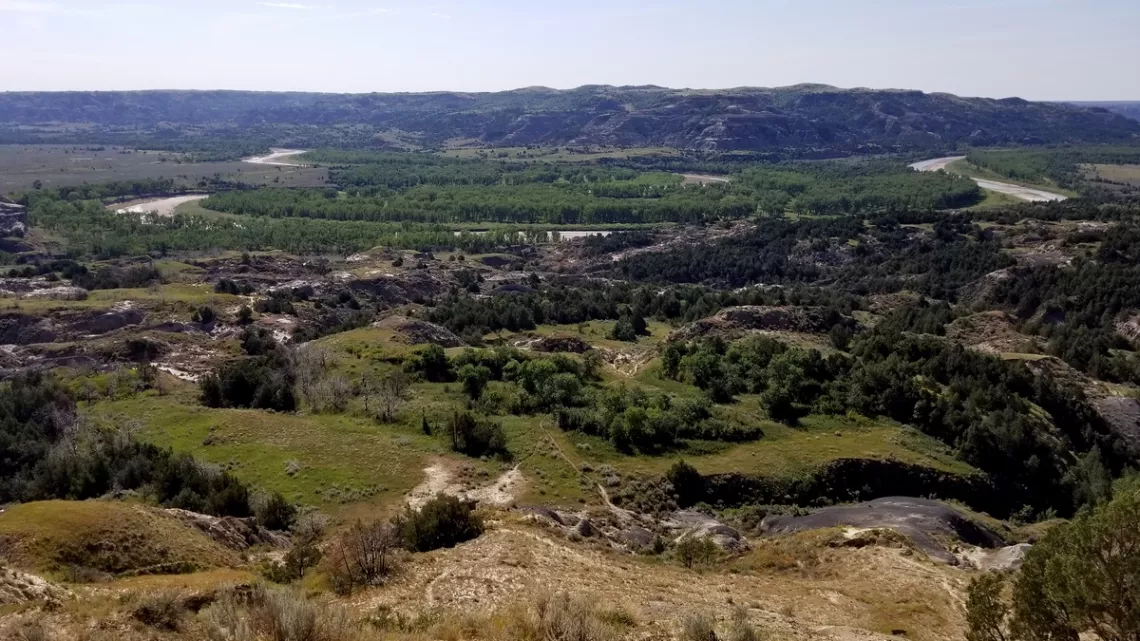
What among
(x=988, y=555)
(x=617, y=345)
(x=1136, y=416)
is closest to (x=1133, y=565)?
(x=988, y=555)

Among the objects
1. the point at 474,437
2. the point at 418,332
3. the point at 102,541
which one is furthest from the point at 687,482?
the point at 418,332

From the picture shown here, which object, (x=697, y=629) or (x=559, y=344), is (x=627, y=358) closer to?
(x=559, y=344)

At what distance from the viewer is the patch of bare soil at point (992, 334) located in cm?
7381

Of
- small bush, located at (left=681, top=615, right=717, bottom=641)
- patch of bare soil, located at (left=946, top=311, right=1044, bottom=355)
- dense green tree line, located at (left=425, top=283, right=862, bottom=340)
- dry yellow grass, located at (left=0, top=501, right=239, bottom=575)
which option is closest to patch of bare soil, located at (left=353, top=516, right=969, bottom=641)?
small bush, located at (left=681, top=615, right=717, bottom=641)

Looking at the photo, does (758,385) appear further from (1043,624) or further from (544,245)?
(544,245)

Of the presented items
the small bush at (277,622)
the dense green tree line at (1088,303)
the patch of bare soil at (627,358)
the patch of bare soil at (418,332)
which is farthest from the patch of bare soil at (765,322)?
the small bush at (277,622)

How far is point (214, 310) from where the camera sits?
3169 inches

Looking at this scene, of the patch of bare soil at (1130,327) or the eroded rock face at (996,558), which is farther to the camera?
the patch of bare soil at (1130,327)

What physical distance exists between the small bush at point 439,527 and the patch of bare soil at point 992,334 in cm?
6286

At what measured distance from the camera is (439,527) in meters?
26.6

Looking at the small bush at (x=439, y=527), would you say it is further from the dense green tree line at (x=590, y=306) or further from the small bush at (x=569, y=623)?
the dense green tree line at (x=590, y=306)

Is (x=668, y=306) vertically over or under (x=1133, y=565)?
under

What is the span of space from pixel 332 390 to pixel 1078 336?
7026 cm

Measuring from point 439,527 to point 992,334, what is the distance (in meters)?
70.5
